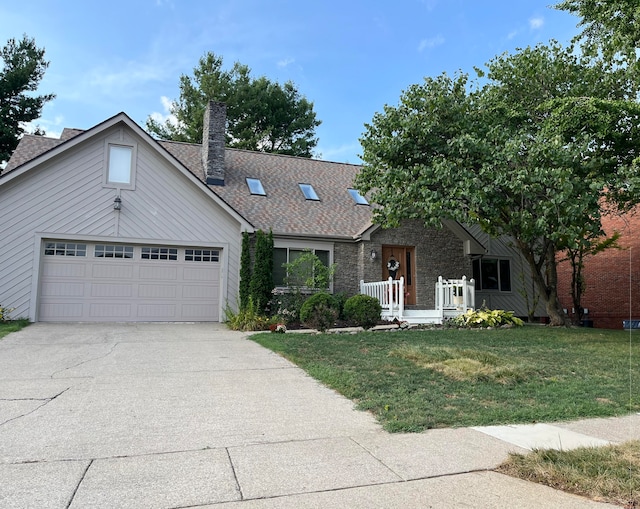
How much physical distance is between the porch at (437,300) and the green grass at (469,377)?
2939 millimetres

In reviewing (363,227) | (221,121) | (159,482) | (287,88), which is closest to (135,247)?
(221,121)

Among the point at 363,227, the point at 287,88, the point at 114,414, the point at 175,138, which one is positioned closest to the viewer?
the point at 114,414

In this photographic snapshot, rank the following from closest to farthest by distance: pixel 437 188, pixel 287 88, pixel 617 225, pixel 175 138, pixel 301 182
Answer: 1. pixel 437 188
2. pixel 301 182
3. pixel 617 225
4. pixel 175 138
5. pixel 287 88

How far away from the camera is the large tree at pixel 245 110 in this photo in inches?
1177

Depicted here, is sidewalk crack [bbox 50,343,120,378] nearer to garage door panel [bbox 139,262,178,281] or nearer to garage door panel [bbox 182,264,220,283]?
garage door panel [bbox 139,262,178,281]

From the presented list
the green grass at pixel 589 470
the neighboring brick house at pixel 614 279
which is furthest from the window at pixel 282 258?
the neighboring brick house at pixel 614 279

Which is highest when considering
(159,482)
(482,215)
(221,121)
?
(221,121)

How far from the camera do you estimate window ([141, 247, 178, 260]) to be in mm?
13625

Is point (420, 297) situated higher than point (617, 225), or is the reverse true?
point (617, 225)

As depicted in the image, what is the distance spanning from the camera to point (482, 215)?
12609 mm

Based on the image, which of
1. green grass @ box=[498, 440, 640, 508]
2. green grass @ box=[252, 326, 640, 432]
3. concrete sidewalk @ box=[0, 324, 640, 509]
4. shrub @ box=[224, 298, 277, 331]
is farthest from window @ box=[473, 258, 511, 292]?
green grass @ box=[498, 440, 640, 508]

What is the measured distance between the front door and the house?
0.11 ft

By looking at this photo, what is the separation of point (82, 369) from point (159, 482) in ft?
14.9

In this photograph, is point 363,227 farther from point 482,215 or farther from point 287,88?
point 287,88
